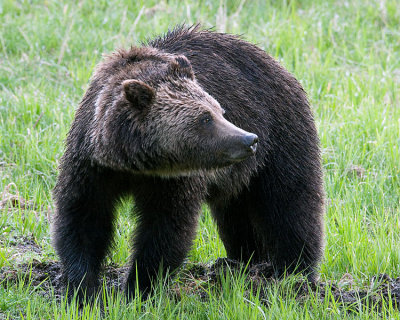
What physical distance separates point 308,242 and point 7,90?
4.33 metres

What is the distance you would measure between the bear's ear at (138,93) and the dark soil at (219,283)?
4.67 ft

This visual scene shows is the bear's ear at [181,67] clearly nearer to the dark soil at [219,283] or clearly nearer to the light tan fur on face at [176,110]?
the light tan fur on face at [176,110]

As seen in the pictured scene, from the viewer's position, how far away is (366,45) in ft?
34.0

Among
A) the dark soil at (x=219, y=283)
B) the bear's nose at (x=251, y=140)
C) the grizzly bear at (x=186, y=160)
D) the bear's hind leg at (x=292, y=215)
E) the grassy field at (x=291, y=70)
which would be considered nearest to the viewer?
the bear's nose at (x=251, y=140)

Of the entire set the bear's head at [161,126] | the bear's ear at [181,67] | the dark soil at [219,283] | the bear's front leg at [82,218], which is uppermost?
the bear's ear at [181,67]

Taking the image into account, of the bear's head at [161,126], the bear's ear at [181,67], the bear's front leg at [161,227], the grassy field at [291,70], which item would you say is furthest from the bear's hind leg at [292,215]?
the bear's ear at [181,67]

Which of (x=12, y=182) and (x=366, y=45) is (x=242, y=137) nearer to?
(x=12, y=182)

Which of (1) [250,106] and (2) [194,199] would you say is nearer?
(2) [194,199]

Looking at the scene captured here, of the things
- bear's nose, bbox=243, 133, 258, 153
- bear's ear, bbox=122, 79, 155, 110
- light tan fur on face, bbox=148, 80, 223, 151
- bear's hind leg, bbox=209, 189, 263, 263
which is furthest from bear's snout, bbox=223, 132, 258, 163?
bear's hind leg, bbox=209, 189, 263, 263

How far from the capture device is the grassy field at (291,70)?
5.05m

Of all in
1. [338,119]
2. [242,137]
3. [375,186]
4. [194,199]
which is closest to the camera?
[242,137]

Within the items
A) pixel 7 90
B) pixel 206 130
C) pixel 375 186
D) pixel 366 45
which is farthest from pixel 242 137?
pixel 366 45

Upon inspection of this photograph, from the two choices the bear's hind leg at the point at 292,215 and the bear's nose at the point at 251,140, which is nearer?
the bear's nose at the point at 251,140

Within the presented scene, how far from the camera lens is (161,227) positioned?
513cm
